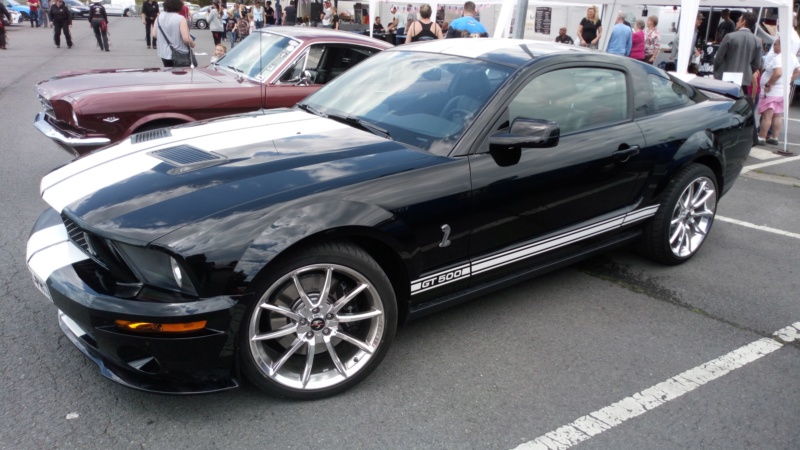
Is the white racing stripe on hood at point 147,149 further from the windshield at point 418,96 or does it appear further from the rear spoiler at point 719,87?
the rear spoiler at point 719,87

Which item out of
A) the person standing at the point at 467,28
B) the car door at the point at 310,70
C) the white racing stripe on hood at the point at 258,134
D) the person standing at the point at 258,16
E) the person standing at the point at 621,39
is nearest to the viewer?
the white racing stripe on hood at the point at 258,134

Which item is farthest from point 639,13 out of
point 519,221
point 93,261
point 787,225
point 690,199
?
point 93,261

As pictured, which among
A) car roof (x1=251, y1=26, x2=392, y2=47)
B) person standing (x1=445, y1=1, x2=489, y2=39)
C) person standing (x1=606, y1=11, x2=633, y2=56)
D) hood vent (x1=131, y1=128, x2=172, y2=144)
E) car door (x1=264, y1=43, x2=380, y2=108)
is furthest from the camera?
person standing (x1=606, y1=11, x2=633, y2=56)

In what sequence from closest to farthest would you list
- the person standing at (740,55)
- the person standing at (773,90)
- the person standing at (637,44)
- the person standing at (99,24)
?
the person standing at (773,90)
the person standing at (740,55)
the person standing at (637,44)
the person standing at (99,24)

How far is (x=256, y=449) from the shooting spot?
2.60 metres

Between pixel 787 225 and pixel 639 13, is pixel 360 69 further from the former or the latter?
pixel 639 13

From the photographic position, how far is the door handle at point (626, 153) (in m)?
3.91

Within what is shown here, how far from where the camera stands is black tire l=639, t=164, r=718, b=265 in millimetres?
4402

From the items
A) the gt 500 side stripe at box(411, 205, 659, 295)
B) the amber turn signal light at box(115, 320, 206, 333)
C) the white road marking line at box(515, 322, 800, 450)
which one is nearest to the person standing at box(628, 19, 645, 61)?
the gt 500 side stripe at box(411, 205, 659, 295)

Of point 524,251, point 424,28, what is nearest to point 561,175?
point 524,251

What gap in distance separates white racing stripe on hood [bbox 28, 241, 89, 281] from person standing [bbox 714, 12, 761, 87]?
925 centimetres

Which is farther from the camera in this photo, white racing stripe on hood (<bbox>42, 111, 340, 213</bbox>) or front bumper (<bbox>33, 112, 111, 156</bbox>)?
front bumper (<bbox>33, 112, 111, 156</bbox>)

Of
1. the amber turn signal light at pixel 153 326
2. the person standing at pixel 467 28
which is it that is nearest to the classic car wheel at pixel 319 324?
the amber turn signal light at pixel 153 326

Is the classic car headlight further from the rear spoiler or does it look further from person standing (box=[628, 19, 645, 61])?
person standing (box=[628, 19, 645, 61])
